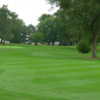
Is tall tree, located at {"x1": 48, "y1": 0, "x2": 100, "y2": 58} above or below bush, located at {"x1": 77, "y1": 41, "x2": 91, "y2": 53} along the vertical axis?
above

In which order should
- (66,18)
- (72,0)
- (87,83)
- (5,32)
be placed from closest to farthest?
(87,83)
(72,0)
(66,18)
(5,32)

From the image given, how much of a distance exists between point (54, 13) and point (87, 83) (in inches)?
1223

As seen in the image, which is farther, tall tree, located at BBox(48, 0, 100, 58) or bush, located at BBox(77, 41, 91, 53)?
bush, located at BBox(77, 41, 91, 53)

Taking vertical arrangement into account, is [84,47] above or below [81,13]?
below

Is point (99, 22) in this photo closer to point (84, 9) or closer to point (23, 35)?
point (84, 9)

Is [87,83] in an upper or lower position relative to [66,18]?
lower

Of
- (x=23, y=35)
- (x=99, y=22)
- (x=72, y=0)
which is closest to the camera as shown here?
(x=72, y=0)

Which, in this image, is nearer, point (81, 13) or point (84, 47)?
point (81, 13)

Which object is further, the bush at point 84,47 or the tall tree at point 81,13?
the bush at point 84,47

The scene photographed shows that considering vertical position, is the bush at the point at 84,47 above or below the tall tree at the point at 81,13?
below

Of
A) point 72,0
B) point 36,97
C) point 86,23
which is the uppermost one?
point 72,0

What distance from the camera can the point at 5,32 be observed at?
10775 cm

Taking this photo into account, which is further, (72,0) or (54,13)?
(54,13)

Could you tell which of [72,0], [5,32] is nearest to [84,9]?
[72,0]
